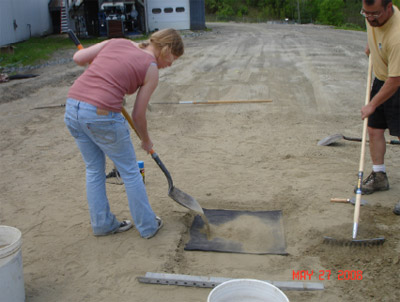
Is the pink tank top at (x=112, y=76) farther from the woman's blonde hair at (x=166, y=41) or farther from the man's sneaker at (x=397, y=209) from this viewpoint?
the man's sneaker at (x=397, y=209)

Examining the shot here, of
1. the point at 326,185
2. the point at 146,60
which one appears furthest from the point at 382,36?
the point at 146,60

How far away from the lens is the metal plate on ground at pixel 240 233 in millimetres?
3547

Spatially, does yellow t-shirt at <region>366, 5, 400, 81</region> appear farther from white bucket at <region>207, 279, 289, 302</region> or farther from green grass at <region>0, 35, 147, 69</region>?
green grass at <region>0, 35, 147, 69</region>

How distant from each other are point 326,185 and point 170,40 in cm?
253

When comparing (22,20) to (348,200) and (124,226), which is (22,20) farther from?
(348,200)

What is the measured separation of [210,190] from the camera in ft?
15.3

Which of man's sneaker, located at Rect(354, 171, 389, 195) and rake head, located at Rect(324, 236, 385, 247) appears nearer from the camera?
rake head, located at Rect(324, 236, 385, 247)

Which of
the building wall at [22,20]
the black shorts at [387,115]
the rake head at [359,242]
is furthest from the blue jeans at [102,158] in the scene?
the building wall at [22,20]

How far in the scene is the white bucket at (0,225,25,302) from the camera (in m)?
2.50

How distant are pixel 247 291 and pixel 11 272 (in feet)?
Answer: 4.71

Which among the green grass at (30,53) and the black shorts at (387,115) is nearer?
the black shorts at (387,115)
